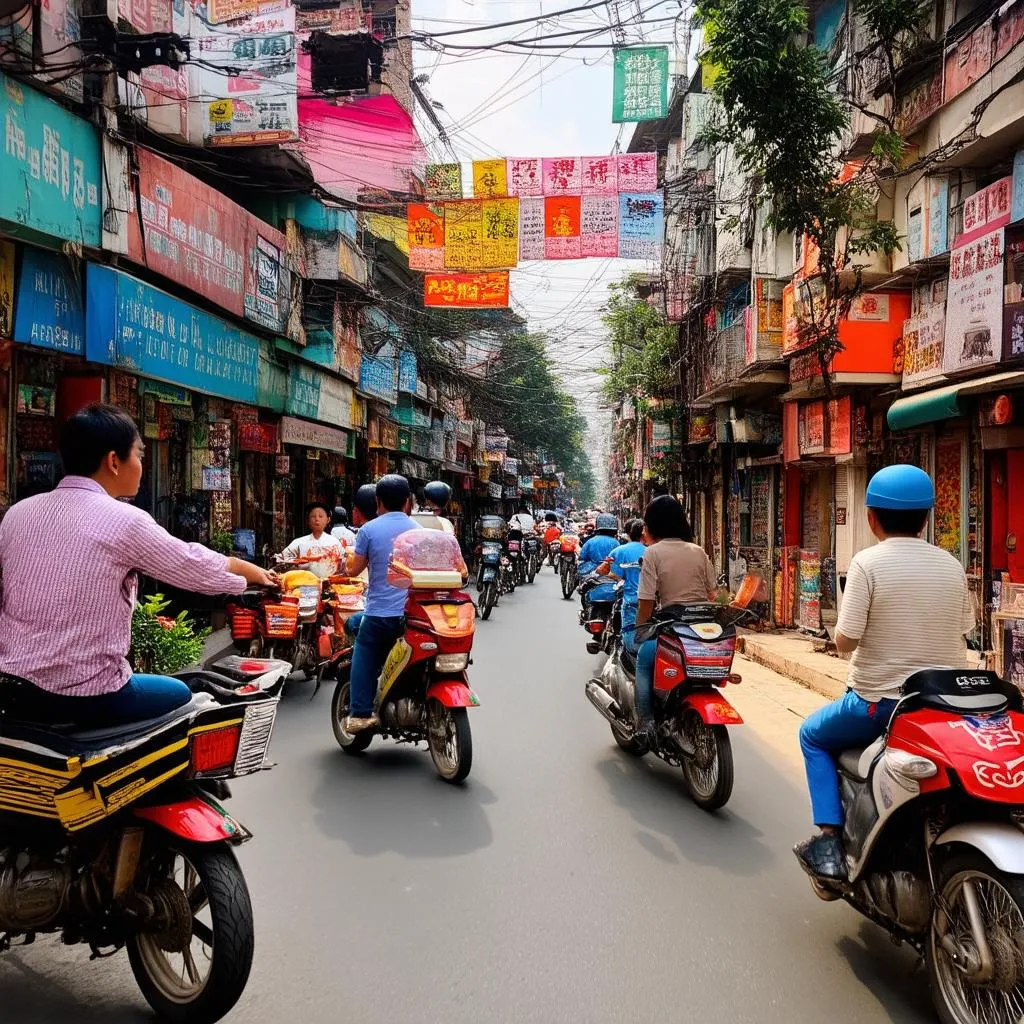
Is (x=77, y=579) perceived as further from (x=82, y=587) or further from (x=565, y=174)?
(x=565, y=174)

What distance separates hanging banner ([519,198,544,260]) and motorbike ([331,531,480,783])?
903cm

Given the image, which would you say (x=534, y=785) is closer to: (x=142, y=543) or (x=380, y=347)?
(x=142, y=543)

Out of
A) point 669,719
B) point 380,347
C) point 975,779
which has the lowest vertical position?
point 669,719

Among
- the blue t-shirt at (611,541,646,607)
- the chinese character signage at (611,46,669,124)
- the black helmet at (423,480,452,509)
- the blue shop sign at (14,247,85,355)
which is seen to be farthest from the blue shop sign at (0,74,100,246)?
the chinese character signage at (611,46,669,124)

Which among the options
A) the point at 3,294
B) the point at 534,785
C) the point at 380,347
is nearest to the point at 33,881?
the point at 534,785

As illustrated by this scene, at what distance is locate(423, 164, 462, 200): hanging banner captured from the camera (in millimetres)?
14266

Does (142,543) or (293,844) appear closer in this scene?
(142,543)

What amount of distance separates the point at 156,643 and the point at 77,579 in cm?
383

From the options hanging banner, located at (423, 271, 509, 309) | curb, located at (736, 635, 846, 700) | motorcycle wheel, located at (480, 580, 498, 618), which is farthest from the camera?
motorcycle wheel, located at (480, 580, 498, 618)

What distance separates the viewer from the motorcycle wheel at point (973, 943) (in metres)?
2.50

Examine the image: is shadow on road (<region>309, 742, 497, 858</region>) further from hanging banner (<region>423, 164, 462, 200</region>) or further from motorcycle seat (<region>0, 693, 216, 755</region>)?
hanging banner (<region>423, 164, 462, 200</region>)

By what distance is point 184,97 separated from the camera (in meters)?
11.0

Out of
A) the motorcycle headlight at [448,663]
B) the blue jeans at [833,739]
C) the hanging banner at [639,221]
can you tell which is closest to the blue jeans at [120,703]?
the blue jeans at [833,739]

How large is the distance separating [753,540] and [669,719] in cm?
1545
